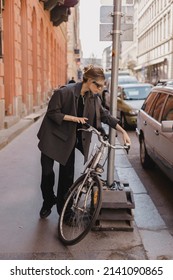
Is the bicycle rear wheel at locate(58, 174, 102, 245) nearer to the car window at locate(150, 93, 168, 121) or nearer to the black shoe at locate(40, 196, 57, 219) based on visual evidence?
the black shoe at locate(40, 196, 57, 219)

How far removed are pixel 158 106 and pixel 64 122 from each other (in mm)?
3383

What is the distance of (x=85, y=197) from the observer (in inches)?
173

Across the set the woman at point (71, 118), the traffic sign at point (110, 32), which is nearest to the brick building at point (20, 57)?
the traffic sign at point (110, 32)

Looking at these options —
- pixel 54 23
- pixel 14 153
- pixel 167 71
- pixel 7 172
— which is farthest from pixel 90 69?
pixel 167 71

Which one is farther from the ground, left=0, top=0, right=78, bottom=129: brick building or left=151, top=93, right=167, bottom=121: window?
left=0, top=0, right=78, bottom=129: brick building

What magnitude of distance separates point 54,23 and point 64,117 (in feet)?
89.0

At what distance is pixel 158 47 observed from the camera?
66875mm

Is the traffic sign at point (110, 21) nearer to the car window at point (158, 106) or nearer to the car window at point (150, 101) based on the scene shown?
the car window at point (158, 106)

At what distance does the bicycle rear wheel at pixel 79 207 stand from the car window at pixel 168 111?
9.18ft

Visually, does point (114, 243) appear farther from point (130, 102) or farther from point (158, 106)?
point (130, 102)

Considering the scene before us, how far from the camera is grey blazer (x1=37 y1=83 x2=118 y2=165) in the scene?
14.7ft

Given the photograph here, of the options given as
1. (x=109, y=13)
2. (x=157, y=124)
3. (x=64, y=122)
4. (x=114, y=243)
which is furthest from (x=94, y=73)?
(x=157, y=124)

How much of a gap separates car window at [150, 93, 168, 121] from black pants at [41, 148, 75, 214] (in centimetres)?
293

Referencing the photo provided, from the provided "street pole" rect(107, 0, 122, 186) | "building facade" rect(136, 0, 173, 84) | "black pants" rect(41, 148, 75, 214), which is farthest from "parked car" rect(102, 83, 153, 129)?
"building facade" rect(136, 0, 173, 84)
